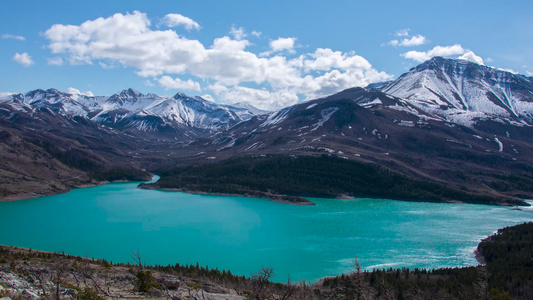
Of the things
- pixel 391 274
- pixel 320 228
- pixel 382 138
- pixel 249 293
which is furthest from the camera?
pixel 382 138

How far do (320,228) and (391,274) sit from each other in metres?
29.8

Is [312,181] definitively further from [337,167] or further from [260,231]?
[260,231]

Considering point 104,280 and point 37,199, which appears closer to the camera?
point 104,280

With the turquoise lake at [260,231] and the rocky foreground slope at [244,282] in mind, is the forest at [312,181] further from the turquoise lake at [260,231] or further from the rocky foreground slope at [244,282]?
the rocky foreground slope at [244,282]

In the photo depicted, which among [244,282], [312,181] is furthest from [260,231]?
[312,181]

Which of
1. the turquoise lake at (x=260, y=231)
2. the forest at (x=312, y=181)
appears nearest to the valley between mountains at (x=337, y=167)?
the forest at (x=312, y=181)

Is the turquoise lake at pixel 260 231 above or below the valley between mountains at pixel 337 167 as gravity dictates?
below

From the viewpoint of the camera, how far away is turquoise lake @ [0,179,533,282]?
5562 cm

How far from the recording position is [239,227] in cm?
7588

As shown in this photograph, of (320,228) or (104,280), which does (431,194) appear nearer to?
(320,228)

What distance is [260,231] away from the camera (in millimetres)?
73562

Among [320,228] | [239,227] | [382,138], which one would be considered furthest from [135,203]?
[382,138]

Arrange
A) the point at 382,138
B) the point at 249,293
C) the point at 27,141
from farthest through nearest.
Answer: the point at 382,138 < the point at 27,141 < the point at 249,293

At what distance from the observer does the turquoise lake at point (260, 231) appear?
55.6 metres
